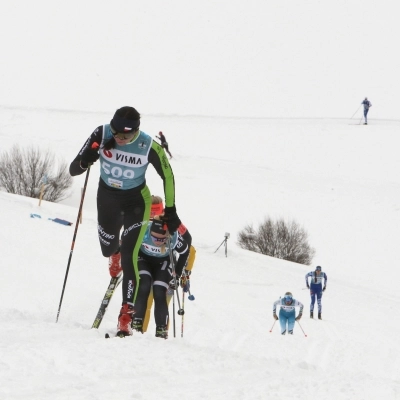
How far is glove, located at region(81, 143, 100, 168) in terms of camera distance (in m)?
5.86

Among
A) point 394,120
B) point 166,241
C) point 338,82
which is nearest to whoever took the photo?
point 166,241

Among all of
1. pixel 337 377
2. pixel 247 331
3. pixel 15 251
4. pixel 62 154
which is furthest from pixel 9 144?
pixel 337 377

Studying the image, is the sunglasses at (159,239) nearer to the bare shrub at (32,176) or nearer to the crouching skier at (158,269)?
the crouching skier at (158,269)

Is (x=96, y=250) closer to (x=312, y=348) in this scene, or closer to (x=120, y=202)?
(x=312, y=348)

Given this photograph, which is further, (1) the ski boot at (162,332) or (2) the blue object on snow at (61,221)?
(2) the blue object on snow at (61,221)

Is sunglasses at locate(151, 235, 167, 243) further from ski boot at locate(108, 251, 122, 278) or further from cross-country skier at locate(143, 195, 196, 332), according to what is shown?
ski boot at locate(108, 251, 122, 278)

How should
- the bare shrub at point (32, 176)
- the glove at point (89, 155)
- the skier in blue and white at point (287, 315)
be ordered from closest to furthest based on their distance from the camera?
1. the glove at point (89, 155)
2. the skier in blue and white at point (287, 315)
3. the bare shrub at point (32, 176)

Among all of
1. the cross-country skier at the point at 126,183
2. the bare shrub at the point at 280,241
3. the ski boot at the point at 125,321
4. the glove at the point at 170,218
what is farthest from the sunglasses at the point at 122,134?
the bare shrub at the point at 280,241

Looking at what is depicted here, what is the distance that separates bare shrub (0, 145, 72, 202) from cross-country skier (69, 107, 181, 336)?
111ft

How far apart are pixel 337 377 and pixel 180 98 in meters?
67.5

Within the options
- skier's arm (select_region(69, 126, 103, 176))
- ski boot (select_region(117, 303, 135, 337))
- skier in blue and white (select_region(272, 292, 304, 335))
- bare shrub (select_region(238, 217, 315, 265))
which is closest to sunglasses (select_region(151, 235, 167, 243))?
ski boot (select_region(117, 303, 135, 337))

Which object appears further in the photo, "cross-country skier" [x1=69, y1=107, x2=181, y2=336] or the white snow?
"cross-country skier" [x1=69, y1=107, x2=181, y2=336]

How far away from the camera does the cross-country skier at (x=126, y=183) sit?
5.91 meters

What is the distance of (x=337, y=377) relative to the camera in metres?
4.89
